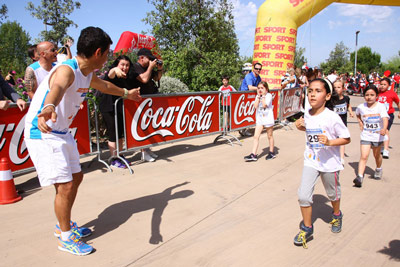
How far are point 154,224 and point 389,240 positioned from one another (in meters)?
2.55

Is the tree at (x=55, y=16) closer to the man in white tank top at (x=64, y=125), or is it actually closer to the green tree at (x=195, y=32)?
the green tree at (x=195, y=32)

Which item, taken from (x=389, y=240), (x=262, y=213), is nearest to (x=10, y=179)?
(x=262, y=213)

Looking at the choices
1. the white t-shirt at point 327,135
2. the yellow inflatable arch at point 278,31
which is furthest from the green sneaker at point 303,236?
the yellow inflatable arch at point 278,31

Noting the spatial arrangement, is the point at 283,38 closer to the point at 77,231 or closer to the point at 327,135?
the point at 327,135

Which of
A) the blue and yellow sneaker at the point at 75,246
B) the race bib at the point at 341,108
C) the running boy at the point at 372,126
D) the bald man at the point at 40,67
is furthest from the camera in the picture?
the race bib at the point at 341,108

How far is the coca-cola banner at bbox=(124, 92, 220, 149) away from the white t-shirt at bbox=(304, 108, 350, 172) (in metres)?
3.39

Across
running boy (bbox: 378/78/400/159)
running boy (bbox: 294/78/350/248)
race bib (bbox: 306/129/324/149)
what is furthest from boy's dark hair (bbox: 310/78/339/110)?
running boy (bbox: 378/78/400/159)

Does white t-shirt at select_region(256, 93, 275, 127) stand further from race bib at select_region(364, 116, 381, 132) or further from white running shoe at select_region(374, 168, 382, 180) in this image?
white running shoe at select_region(374, 168, 382, 180)

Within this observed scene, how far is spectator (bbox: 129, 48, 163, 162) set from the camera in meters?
5.61

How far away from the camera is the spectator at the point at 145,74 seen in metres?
5.61

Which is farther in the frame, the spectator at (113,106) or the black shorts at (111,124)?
the black shorts at (111,124)

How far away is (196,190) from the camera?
4.48 metres

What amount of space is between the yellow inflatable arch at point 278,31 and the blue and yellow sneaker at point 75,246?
1043 centimetres

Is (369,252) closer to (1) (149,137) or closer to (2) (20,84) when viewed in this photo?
(1) (149,137)
